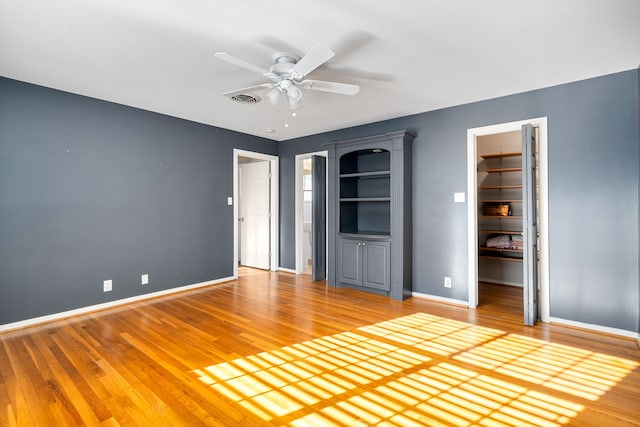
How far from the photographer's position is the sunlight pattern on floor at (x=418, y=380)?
6.16ft

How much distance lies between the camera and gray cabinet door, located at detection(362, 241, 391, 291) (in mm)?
4309

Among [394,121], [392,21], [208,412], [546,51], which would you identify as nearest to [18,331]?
[208,412]

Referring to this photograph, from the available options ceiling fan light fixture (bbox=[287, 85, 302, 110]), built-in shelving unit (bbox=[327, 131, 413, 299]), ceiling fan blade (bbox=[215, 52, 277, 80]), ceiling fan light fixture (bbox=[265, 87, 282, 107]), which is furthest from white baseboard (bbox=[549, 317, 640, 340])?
ceiling fan blade (bbox=[215, 52, 277, 80])

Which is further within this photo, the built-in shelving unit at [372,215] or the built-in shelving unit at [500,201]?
the built-in shelving unit at [500,201]

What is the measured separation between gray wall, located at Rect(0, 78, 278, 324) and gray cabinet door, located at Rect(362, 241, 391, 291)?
227 centimetres

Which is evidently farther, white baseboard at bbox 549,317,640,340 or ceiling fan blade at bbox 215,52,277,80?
white baseboard at bbox 549,317,640,340

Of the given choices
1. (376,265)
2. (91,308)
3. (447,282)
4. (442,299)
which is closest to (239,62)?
(376,265)

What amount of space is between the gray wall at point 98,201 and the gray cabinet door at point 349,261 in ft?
6.12

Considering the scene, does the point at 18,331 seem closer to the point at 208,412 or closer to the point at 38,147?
the point at 38,147

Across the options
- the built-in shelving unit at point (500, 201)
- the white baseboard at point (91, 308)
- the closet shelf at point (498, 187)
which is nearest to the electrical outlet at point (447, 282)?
the built-in shelving unit at point (500, 201)

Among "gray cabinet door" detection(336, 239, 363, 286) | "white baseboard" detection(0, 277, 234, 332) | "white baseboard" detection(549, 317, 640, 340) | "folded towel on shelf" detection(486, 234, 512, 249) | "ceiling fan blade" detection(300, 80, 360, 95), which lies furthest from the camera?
"folded towel on shelf" detection(486, 234, 512, 249)

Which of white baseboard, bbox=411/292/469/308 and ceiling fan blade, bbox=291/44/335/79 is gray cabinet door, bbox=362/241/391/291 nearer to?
white baseboard, bbox=411/292/469/308

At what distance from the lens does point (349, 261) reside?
4703mm

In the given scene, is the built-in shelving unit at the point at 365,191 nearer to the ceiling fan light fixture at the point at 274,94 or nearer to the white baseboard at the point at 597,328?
the ceiling fan light fixture at the point at 274,94
